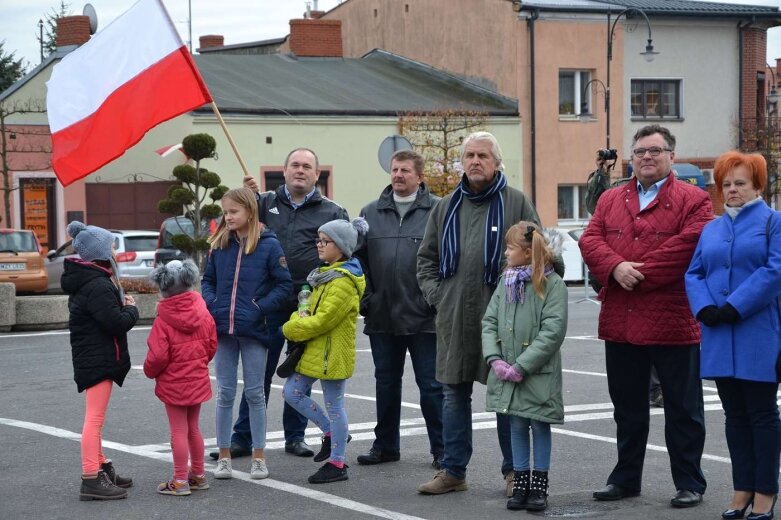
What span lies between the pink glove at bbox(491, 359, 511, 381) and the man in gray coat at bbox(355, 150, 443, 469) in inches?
52.5

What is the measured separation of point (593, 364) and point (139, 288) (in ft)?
31.8

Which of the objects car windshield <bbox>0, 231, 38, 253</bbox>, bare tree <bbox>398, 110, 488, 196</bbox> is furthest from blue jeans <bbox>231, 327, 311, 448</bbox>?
bare tree <bbox>398, 110, 488, 196</bbox>

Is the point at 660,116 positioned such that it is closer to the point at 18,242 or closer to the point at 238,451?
the point at 18,242

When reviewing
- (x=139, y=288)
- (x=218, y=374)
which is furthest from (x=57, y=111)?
(x=139, y=288)

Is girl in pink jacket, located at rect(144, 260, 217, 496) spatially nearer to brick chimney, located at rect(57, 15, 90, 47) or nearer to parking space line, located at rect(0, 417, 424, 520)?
parking space line, located at rect(0, 417, 424, 520)

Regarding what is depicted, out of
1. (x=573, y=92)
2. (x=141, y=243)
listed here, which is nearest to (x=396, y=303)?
(x=141, y=243)

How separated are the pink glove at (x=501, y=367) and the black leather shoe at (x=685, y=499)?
119 cm

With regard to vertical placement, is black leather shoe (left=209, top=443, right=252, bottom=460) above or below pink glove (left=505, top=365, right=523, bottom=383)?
below

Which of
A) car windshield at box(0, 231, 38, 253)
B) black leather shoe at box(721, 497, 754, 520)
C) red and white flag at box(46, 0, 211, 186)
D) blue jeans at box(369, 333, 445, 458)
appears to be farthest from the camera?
car windshield at box(0, 231, 38, 253)

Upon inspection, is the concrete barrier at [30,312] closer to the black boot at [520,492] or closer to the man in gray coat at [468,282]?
the man in gray coat at [468,282]

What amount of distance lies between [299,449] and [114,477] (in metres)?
1.51

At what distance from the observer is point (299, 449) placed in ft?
29.3

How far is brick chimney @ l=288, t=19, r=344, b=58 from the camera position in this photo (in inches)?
1687

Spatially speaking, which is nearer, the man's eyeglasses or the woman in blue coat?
the woman in blue coat
